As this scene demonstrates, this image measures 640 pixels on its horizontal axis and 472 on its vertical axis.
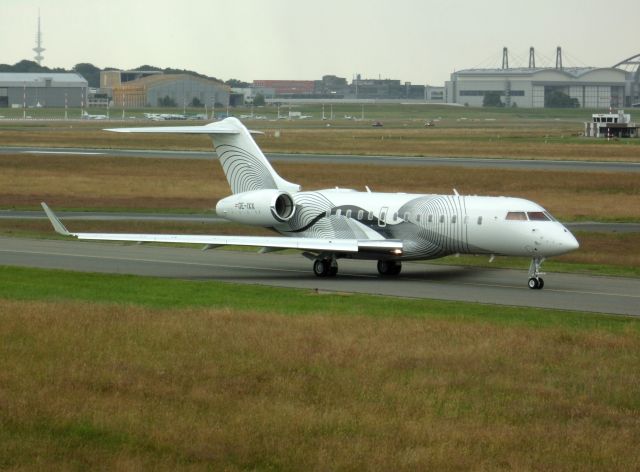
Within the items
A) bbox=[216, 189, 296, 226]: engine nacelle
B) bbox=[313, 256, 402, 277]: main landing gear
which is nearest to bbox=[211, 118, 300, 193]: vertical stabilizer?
bbox=[216, 189, 296, 226]: engine nacelle

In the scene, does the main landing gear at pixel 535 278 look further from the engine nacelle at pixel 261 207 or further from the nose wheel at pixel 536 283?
the engine nacelle at pixel 261 207

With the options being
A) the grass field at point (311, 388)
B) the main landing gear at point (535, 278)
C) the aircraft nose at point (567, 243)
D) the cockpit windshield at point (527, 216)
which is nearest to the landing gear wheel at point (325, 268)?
the cockpit windshield at point (527, 216)

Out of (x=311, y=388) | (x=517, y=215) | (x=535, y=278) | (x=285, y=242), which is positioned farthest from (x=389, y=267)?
(x=311, y=388)

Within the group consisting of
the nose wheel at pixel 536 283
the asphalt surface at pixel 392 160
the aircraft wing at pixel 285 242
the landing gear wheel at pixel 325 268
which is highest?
the asphalt surface at pixel 392 160

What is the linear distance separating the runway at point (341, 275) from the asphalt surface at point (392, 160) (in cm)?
3572

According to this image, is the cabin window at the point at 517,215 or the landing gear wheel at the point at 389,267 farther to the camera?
the landing gear wheel at the point at 389,267

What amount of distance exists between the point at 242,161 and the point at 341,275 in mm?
4933

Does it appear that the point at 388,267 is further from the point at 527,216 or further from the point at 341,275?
the point at 527,216

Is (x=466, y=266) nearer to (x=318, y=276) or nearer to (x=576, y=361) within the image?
(x=318, y=276)

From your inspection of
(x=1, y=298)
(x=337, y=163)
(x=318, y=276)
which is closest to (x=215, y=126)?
(x=318, y=276)

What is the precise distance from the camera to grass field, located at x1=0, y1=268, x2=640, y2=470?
13.8 metres

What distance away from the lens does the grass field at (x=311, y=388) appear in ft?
45.3

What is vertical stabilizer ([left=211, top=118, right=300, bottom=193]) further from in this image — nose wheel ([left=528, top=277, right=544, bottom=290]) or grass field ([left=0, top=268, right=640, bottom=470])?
grass field ([left=0, top=268, right=640, bottom=470])

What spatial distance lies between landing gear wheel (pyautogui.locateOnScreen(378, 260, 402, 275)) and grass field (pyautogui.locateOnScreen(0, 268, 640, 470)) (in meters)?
7.87
